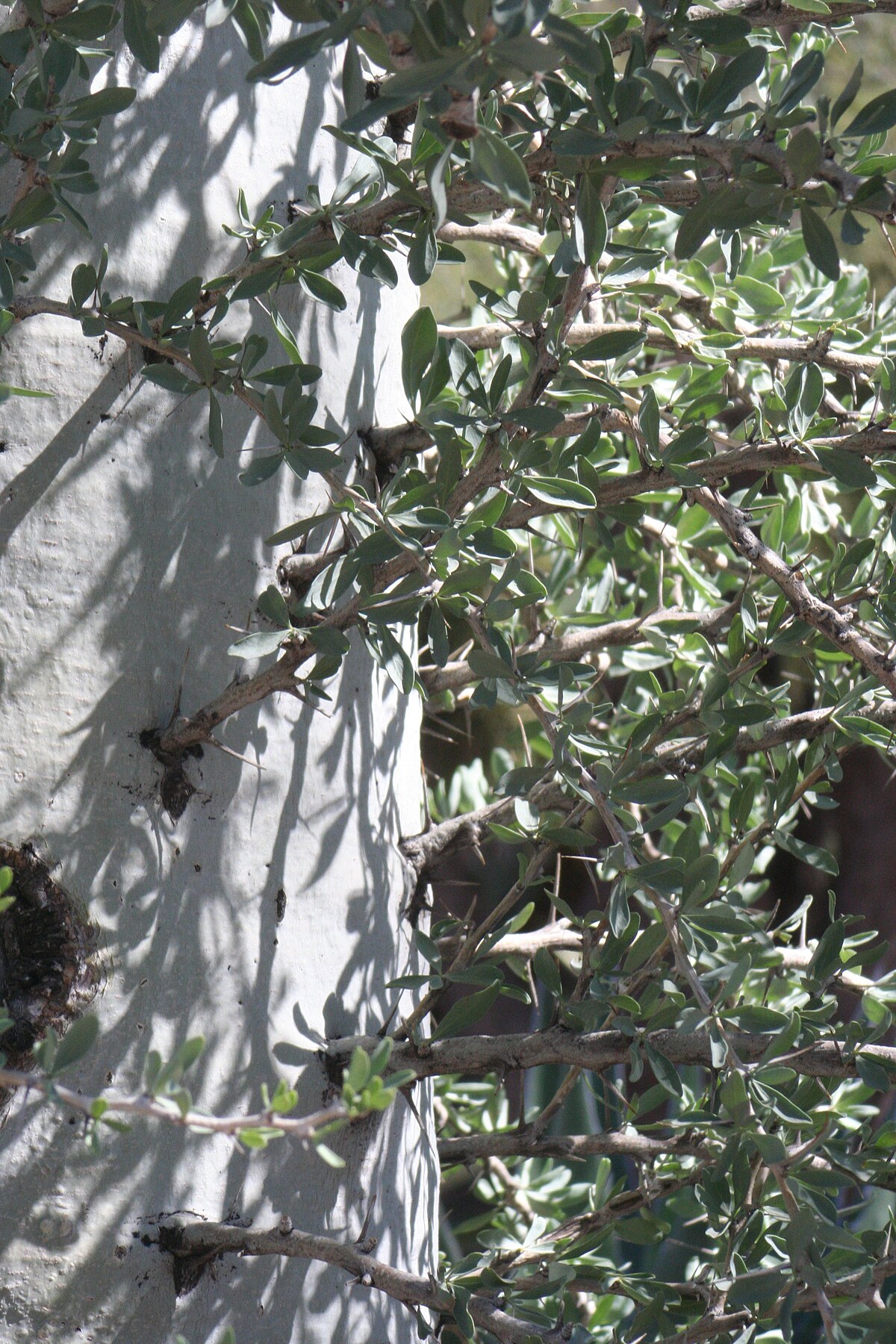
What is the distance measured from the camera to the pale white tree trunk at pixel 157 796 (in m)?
0.45

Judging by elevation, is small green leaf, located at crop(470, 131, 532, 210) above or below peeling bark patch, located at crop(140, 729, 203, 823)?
above

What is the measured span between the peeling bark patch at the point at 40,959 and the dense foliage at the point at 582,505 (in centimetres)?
7

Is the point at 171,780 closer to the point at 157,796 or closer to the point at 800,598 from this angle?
the point at 157,796

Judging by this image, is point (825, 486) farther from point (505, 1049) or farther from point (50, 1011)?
point (50, 1011)

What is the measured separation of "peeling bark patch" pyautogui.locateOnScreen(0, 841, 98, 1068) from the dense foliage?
73 mm

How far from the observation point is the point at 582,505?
44 cm

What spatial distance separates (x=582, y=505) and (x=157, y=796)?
0.74 ft

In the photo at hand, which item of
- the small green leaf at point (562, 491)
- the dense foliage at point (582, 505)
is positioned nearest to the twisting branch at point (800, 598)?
the dense foliage at point (582, 505)

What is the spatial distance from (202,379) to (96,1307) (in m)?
0.37

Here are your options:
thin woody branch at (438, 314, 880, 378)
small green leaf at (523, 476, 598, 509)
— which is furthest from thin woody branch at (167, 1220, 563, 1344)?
thin woody branch at (438, 314, 880, 378)

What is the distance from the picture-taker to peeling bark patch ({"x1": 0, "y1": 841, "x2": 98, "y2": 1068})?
45cm

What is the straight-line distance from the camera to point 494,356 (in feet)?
2.40

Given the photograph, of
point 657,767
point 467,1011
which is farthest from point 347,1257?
point 657,767

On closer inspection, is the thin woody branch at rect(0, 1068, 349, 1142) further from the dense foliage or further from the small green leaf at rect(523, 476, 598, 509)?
the small green leaf at rect(523, 476, 598, 509)
